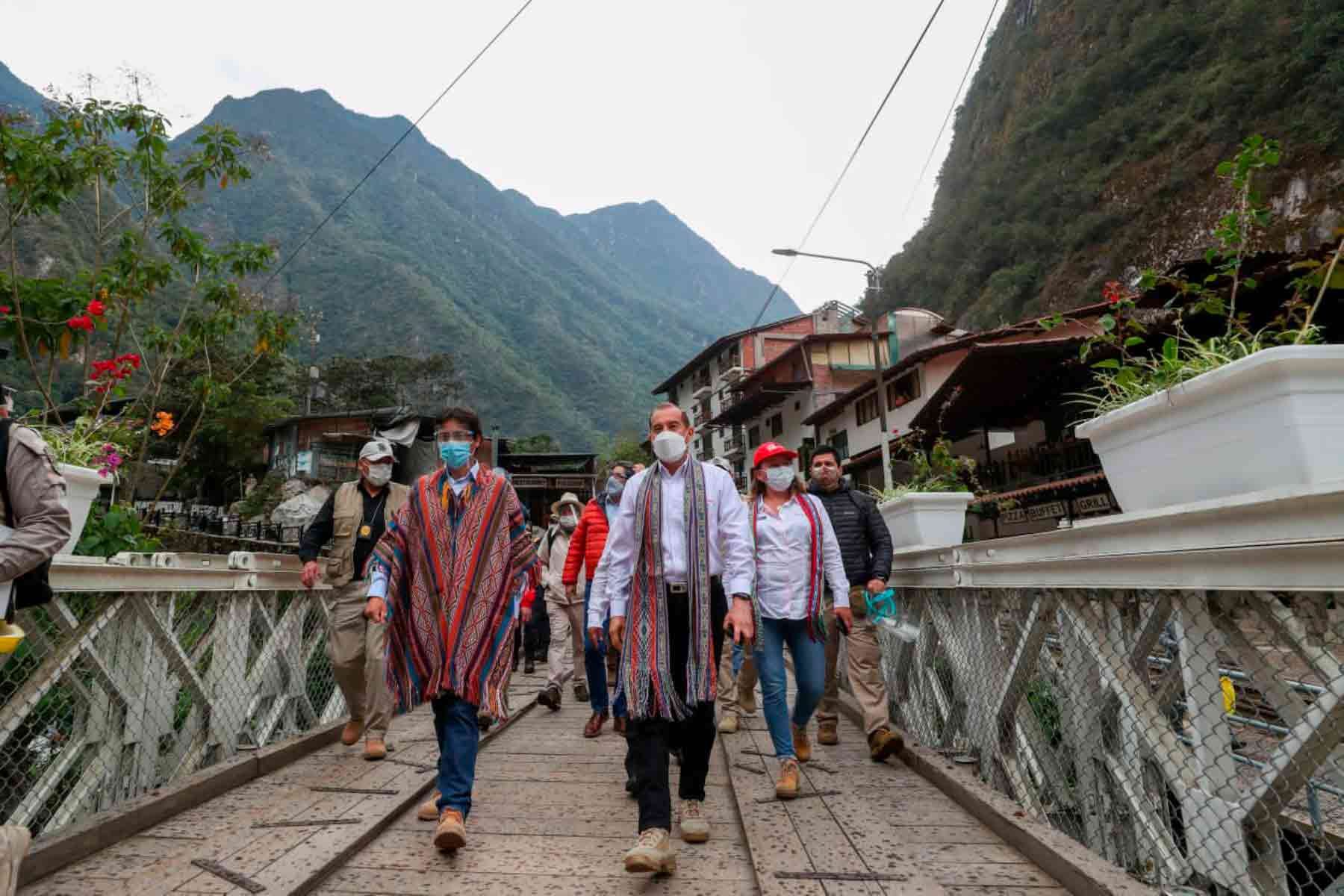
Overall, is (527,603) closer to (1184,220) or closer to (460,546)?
(460,546)

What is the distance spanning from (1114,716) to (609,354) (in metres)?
131

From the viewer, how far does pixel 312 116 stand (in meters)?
176

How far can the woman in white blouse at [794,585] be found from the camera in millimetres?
4289

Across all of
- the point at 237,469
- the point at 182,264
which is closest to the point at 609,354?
the point at 237,469

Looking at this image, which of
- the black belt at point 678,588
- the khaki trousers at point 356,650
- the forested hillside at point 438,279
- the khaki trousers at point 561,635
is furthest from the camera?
the forested hillside at point 438,279

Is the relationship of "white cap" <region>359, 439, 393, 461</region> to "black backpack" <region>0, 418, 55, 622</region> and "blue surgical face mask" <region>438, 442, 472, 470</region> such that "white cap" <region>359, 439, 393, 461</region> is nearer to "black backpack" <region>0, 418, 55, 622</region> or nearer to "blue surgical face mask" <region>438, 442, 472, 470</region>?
"blue surgical face mask" <region>438, 442, 472, 470</region>

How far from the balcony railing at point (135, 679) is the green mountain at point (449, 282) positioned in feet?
231

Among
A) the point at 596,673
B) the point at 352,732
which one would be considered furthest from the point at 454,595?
the point at 596,673

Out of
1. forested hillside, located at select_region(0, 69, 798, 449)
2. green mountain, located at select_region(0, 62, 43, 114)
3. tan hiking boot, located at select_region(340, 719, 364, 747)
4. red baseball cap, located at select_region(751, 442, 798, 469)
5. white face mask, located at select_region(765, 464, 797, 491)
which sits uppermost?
green mountain, located at select_region(0, 62, 43, 114)

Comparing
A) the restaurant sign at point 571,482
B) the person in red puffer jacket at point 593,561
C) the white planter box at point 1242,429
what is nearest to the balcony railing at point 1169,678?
the white planter box at point 1242,429

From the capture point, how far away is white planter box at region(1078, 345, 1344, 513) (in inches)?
81.5

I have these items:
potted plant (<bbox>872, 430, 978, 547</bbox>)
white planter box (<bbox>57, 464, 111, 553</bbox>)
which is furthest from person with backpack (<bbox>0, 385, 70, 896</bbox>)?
potted plant (<bbox>872, 430, 978, 547</bbox>)

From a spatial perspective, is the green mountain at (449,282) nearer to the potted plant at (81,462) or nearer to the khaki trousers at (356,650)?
the khaki trousers at (356,650)

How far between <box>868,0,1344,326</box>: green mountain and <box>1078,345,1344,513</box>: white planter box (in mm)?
26165
